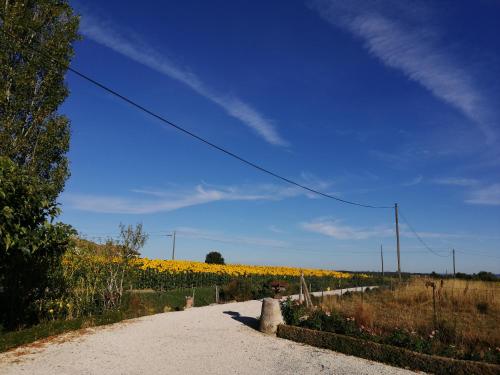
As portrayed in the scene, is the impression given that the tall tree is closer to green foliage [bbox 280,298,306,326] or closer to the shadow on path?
the shadow on path

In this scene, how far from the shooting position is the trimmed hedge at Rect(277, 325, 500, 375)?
25.0 ft

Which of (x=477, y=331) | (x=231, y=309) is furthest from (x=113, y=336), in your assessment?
(x=477, y=331)

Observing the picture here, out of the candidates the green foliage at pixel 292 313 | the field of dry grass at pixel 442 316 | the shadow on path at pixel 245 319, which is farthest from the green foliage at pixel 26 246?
the field of dry grass at pixel 442 316

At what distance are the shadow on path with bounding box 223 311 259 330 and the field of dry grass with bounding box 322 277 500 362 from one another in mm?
2589

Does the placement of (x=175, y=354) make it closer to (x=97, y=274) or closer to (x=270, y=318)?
(x=270, y=318)

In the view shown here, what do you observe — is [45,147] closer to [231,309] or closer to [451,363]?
[231,309]

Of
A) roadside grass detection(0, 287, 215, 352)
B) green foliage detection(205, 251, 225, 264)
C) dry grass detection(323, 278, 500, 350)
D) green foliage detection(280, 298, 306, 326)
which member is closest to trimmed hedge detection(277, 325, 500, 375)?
green foliage detection(280, 298, 306, 326)

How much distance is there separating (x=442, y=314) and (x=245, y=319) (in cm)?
684

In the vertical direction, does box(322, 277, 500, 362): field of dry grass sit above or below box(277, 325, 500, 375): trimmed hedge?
above

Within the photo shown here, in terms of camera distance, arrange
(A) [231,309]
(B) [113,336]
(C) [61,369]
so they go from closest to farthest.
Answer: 1. (C) [61,369]
2. (B) [113,336]
3. (A) [231,309]

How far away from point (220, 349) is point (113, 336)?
2.85 meters

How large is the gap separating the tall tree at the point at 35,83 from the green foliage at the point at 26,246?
19.2 feet

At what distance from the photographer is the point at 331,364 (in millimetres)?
8516

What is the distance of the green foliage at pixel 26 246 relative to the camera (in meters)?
7.76
